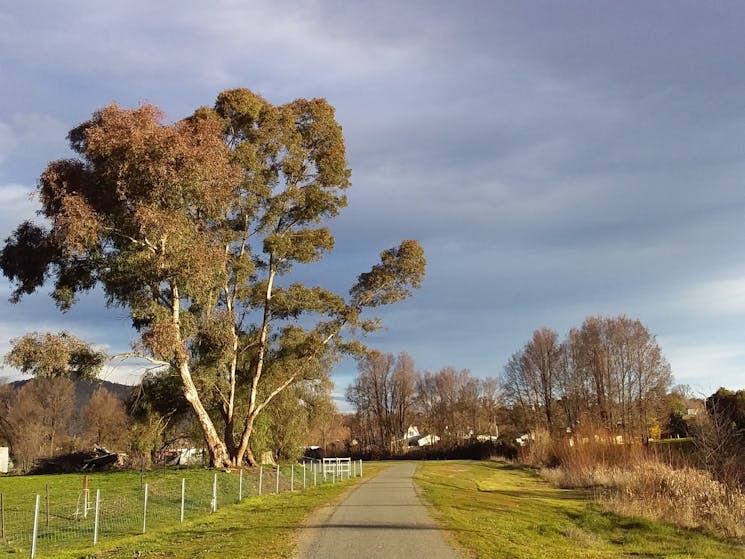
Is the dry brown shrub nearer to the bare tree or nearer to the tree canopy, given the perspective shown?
the tree canopy

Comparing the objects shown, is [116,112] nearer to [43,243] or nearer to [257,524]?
[43,243]

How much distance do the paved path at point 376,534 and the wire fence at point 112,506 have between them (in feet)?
14.4

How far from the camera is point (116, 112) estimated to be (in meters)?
23.8

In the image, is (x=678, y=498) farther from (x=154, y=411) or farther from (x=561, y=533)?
(x=154, y=411)

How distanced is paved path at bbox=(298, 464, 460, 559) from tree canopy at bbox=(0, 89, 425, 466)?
10.7 m

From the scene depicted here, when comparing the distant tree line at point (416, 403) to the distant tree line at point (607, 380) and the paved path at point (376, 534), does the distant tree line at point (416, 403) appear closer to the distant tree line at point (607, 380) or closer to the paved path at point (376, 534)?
the distant tree line at point (607, 380)

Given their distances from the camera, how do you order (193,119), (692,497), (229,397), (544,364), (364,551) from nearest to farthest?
(364,551)
(692,497)
(193,119)
(229,397)
(544,364)

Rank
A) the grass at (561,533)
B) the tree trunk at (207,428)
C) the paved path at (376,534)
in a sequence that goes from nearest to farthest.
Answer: the paved path at (376,534)
the grass at (561,533)
the tree trunk at (207,428)

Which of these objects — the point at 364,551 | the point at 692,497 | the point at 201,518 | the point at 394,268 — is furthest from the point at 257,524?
the point at 394,268

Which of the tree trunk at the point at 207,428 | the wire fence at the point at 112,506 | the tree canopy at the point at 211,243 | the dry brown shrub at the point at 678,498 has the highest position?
the tree canopy at the point at 211,243

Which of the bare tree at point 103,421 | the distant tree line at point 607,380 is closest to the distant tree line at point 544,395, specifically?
the distant tree line at point 607,380

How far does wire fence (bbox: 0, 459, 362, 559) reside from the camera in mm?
13875

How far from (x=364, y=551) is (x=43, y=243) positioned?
66.4ft

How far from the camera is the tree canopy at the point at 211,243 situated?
2333 cm
